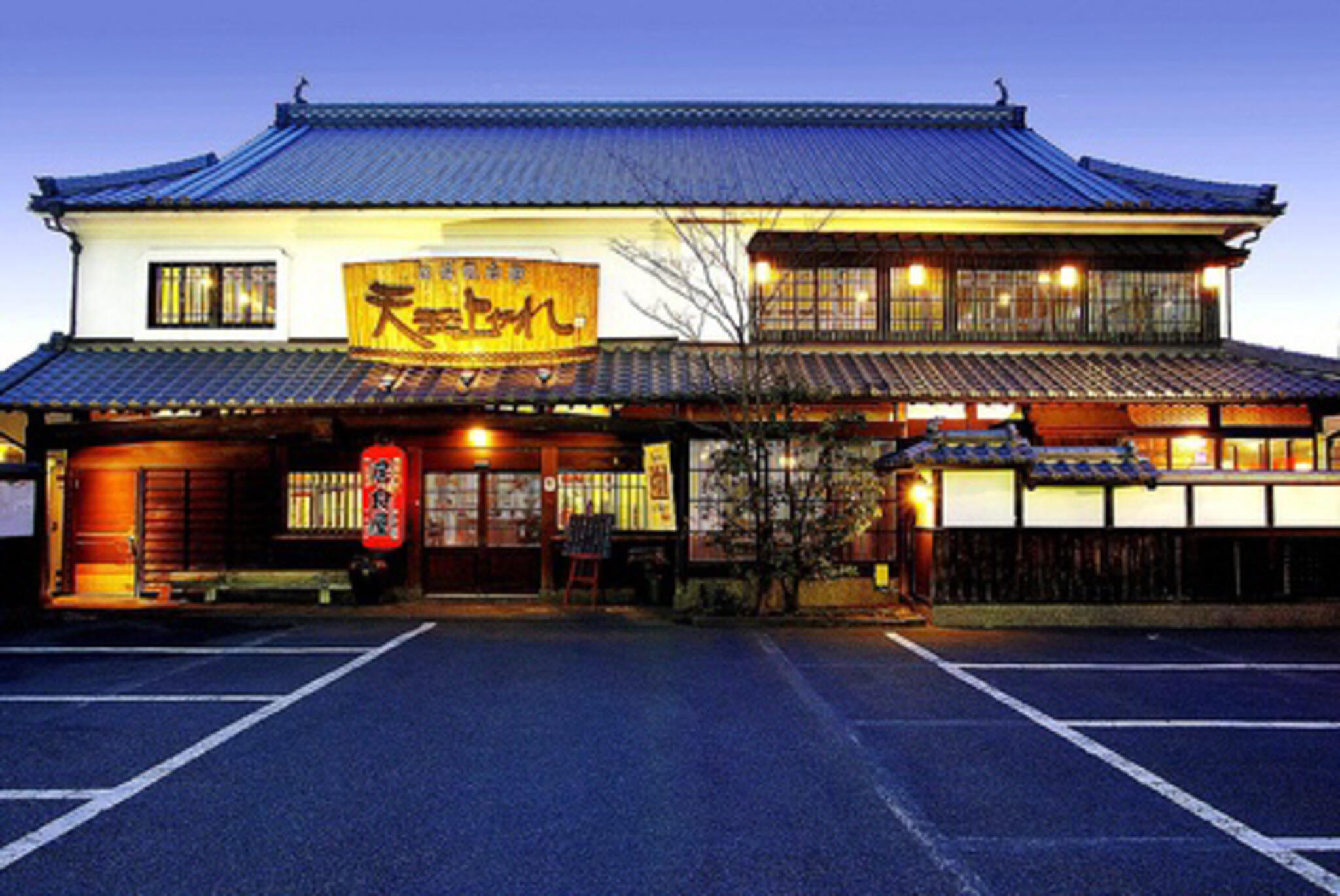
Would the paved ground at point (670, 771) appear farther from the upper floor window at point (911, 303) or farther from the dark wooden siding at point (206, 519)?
the upper floor window at point (911, 303)

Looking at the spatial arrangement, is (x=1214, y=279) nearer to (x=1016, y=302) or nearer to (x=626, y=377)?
(x=1016, y=302)

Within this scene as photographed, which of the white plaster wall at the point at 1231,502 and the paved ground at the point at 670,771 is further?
the white plaster wall at the point at 1231,502

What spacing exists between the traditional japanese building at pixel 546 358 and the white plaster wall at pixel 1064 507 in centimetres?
155

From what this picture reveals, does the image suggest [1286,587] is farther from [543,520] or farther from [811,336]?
[543,520]

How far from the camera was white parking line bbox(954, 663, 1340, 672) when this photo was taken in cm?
905

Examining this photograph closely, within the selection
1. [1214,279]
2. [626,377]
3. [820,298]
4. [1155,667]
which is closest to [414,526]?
[626,377]

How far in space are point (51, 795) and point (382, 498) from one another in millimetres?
7896

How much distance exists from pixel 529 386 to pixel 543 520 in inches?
105

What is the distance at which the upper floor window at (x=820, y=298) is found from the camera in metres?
14.5

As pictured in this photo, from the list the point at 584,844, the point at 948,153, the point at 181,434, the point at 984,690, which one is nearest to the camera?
the point at 584,844

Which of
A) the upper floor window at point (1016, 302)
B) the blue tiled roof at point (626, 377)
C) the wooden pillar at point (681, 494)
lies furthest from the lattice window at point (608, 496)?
the upper floor window at point (1016, 302)

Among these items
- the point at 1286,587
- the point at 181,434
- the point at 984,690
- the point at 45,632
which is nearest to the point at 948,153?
the point at 1286,587

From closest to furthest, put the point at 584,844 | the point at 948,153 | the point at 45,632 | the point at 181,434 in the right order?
the point at 584,844 < the point at 45,632 < the point at 181,434 < the point at 948,153

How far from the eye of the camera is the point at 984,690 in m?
8.10
